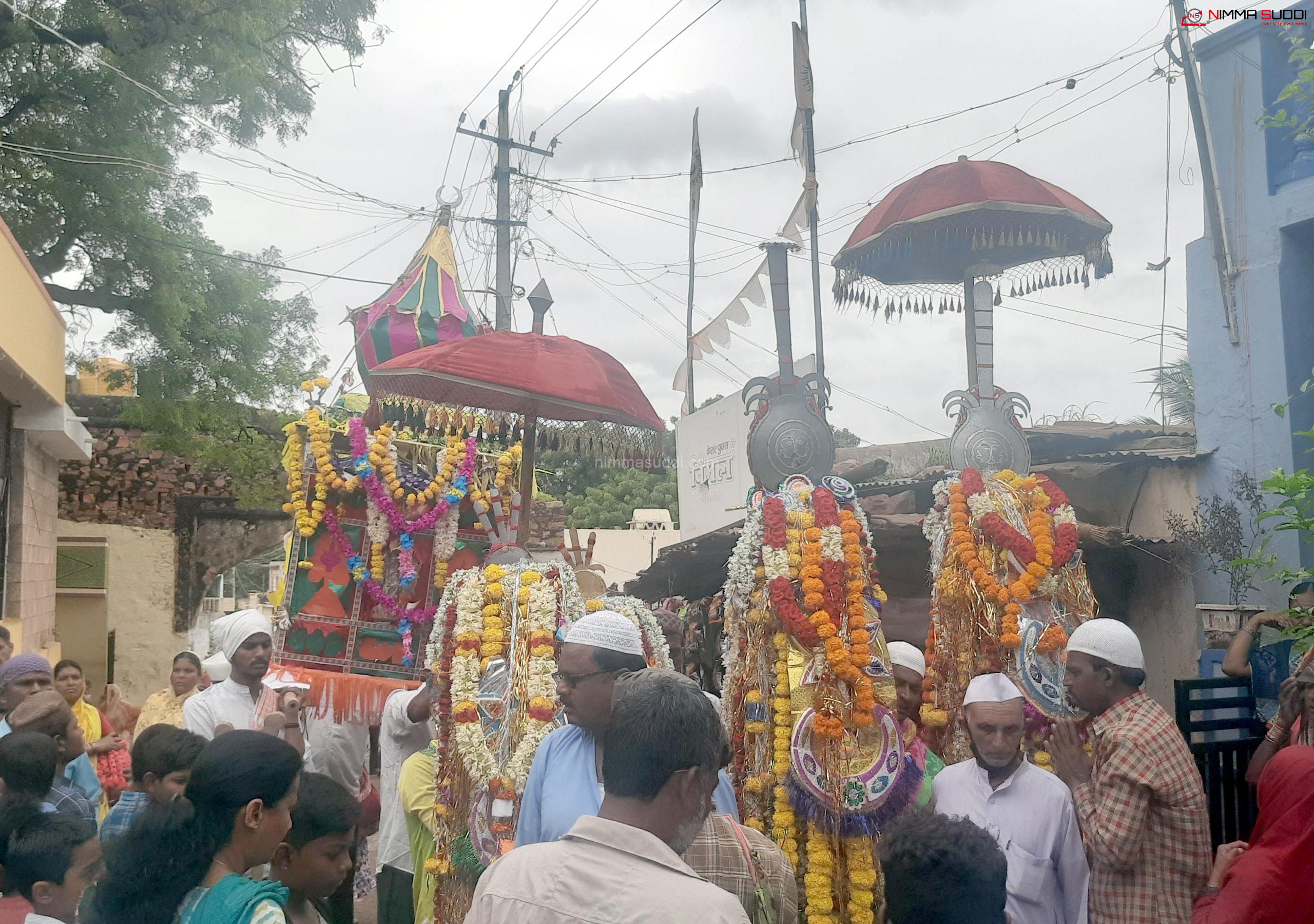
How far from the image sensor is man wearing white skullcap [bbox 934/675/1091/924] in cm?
350

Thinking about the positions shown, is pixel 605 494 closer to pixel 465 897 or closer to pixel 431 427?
pixel 431 427

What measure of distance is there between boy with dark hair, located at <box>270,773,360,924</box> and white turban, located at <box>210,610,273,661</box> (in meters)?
2.65

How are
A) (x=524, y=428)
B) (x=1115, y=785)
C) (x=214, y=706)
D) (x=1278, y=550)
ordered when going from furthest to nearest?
(x=1278, y=550), (x=524, y=428), (x=214, y=706), (x=1115, y=785)

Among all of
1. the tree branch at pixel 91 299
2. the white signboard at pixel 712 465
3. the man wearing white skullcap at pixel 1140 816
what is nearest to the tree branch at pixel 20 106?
the tree branch at pixel 91 299

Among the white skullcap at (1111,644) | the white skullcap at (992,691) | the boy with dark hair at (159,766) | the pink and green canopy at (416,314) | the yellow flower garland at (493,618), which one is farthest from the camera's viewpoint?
the pink and green canopy at (416,314)

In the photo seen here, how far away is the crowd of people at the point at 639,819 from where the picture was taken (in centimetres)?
204

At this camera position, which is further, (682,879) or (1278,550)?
(1278,550)

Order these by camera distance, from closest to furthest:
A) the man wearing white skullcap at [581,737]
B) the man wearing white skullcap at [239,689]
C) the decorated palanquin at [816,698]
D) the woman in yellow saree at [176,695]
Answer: the man wearing white skullcap at [581,737], the decorated palanquin at [816,698], the man wearing white skullcap at [239,689], the woman in yellow saree at [176,695]

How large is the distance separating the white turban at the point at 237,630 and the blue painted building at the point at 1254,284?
6.70 m

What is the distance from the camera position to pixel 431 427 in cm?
787

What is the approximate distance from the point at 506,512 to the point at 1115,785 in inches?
166

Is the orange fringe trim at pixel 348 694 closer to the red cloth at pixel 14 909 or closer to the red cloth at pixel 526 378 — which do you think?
the red cloth at pixel 526 378

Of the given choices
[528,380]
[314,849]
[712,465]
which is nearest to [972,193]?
[528,380]

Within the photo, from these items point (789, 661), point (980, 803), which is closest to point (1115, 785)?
point (980, 803)
